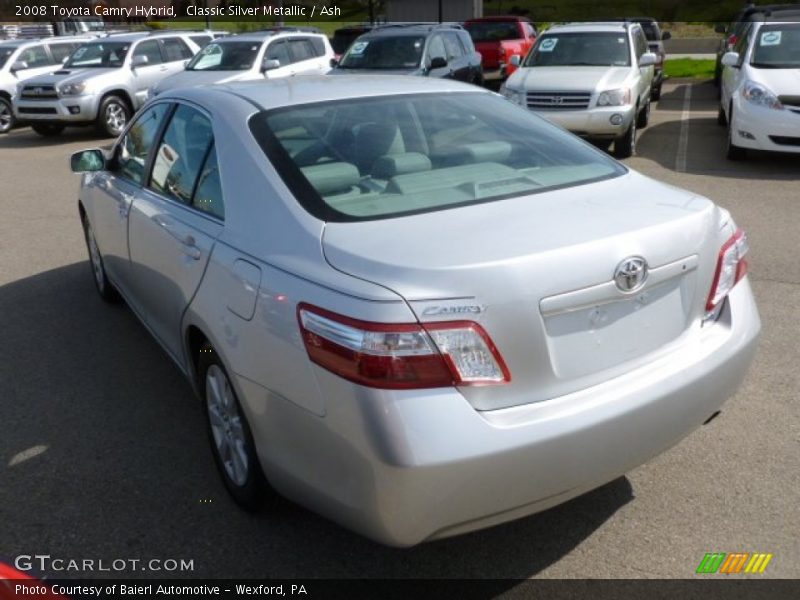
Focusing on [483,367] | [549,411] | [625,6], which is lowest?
[625,6]

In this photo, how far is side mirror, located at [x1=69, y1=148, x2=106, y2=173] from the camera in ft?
16.3

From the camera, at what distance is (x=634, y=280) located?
2652mm

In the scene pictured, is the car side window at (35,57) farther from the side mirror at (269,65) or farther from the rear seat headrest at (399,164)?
the rear seat headrest at (399,164)

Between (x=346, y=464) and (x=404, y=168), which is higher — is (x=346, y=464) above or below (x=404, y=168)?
below

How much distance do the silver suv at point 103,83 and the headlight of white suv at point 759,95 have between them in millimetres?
10870

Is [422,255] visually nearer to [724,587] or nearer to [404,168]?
[404,168]

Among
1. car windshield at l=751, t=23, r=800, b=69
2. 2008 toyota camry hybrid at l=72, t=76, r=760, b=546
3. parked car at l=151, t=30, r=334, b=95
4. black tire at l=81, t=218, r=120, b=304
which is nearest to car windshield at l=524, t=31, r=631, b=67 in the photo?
car windshield at l=751, t=23, r=800, b=69

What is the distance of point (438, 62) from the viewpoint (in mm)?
14211

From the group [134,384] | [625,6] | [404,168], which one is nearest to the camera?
[404,168]

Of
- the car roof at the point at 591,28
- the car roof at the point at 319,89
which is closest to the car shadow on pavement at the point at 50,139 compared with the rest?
the car roof at the point at 591,28

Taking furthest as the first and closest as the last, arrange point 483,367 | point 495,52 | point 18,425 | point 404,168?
point 495,52 → point 18,425 → point 404,168 → point 483,367

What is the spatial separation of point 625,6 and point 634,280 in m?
53.9

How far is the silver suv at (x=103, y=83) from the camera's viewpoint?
15180 millimetres

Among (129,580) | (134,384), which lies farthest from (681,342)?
(134,384)
